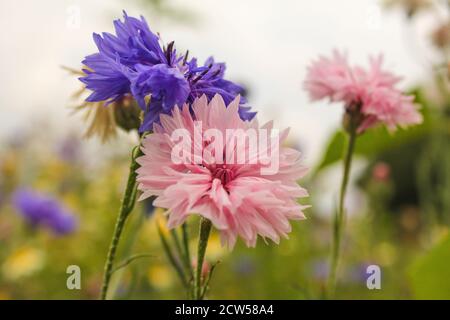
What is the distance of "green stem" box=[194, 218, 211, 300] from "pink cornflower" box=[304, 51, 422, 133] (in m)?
0.24

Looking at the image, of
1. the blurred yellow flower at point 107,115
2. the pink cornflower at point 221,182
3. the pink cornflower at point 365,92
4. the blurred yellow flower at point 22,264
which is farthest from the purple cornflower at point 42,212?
the pink cornflower at point 221,182

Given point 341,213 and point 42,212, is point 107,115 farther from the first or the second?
point 42,212

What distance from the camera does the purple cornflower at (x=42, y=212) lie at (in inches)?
55.1

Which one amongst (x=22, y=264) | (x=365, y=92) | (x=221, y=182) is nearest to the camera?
(x=221, y=182)

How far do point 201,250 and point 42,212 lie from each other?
1064 mm

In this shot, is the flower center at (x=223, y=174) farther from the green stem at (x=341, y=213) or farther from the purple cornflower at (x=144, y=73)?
the green stem at (x=341, y=213)

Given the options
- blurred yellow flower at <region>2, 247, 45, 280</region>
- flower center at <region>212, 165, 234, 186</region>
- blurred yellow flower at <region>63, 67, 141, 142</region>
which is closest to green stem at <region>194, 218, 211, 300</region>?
flower center at <region>212, 165, 234, 186</region>

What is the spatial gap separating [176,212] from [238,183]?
46mm

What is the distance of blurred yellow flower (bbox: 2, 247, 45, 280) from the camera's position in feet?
4.46

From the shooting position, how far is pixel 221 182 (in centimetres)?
41

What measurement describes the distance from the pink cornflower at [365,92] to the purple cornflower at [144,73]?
199mm

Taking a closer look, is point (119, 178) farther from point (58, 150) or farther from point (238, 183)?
point (238, 183)

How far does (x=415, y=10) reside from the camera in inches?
55.2

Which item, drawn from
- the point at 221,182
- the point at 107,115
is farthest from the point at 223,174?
the point at 107,115
